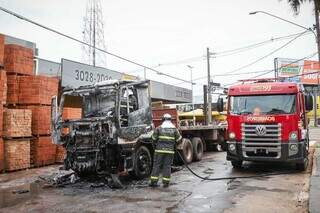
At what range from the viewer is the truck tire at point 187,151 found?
1484 cm

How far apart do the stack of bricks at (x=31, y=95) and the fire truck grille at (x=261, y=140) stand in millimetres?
7531

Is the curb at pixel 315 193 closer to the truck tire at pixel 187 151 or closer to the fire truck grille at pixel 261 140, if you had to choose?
the fire truck grille at pixel 261 140

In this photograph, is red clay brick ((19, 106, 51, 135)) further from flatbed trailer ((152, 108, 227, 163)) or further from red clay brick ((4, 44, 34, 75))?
flatbed trailer ((152, 108, 227, 163))

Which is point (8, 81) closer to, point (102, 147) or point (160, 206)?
point (102, 147)

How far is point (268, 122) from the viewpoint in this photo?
491 inches

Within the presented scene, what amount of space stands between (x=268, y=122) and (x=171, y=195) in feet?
14.7

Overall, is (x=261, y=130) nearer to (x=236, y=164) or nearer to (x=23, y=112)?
(x=236, y=164)

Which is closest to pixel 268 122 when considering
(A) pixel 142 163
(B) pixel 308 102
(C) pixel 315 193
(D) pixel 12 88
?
(B) pixel 308 102

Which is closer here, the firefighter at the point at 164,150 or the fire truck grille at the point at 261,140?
the firefighter at the point at 164,150

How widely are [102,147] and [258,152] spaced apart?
4927mm

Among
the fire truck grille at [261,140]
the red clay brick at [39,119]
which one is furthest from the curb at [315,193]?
the red clay brick at [39,119]

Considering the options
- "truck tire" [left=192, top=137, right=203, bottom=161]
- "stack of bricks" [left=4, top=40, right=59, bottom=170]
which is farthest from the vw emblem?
"stack of bricks" [left=4, top=40, right=59, bottom=170]

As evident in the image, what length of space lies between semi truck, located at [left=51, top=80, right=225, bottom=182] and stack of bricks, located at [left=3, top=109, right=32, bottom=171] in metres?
2.80

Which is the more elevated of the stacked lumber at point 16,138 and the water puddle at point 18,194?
the stacked lumber at point 16,138
